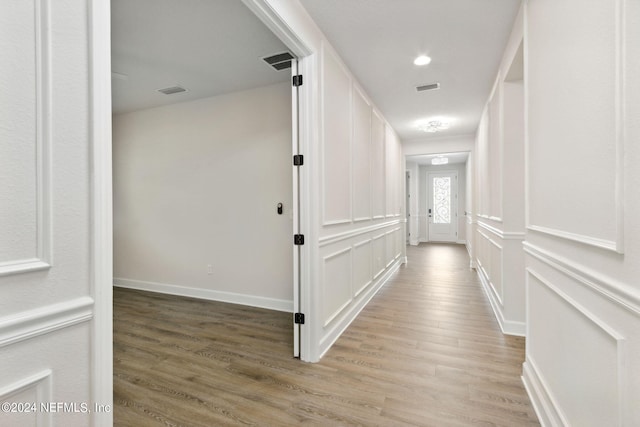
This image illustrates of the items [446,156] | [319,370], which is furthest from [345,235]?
[446,156]

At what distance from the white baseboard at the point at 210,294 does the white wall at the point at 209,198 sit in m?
0.01

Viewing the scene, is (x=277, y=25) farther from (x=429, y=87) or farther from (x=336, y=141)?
→ (x=429, y=87)

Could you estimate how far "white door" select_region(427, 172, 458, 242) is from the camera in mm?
10320

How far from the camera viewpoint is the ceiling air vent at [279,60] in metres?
2.91

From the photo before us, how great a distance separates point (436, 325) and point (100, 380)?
113 inches

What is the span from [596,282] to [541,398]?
1.03 meters

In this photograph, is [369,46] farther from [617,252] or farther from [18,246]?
[18,246]

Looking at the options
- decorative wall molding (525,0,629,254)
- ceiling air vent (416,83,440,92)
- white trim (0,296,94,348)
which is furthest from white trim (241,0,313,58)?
ceiling air vent (416,83,440,92)

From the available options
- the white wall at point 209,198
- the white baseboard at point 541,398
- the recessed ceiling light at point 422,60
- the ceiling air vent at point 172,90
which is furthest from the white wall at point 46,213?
the ceiling air vent at point 172,90

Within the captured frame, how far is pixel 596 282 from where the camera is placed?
3.57 feet

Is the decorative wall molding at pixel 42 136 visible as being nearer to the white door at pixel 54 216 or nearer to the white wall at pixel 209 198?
the white door at pixel 54 216

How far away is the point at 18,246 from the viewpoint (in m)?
0.77

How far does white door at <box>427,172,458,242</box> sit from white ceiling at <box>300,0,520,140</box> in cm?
665

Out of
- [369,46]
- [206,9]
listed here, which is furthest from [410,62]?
[206,9]
